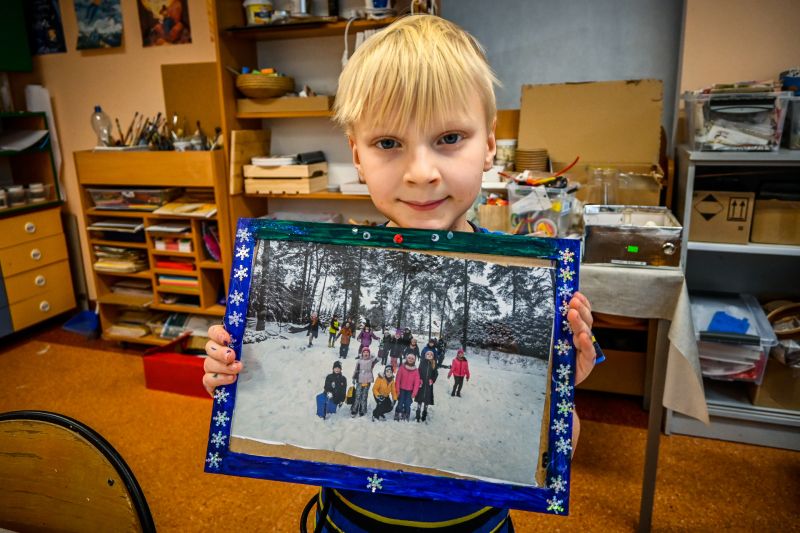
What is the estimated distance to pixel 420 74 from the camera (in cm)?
75

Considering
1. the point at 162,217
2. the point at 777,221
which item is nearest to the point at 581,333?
the point at 777,221

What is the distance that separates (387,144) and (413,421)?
41 centimetres

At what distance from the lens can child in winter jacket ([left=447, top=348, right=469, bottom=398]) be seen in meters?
0.79

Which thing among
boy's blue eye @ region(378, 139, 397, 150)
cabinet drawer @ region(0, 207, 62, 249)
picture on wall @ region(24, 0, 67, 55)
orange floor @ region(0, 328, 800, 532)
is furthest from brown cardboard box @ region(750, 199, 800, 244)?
picture on wall @ region(24, 0, 67, 55)

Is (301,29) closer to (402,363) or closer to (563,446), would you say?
(402,363)

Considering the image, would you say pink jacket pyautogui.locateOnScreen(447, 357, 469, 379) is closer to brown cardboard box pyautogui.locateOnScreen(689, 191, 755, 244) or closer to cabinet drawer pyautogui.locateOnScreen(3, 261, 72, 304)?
brown cardboard box pyautogui.locateOnScreen(689, 191, 755, 244)

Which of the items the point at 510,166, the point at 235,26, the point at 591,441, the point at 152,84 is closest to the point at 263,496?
the point at 591,441

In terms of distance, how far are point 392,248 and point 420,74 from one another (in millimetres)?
248

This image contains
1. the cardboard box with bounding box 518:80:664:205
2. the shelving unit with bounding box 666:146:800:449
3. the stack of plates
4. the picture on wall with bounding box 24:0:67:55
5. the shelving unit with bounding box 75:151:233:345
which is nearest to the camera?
the shelving unit with bounding box 666:146:800:449

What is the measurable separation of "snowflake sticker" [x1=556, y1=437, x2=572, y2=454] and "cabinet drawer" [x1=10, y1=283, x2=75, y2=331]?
359 cm

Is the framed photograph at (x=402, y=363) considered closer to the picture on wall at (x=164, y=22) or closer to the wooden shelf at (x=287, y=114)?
the wooden shelf at (x=287, y=114)

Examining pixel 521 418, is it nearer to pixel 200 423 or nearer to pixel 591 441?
pixel 591 441

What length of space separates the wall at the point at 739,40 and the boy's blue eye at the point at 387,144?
212 cm

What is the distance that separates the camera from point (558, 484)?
0.73 metres
